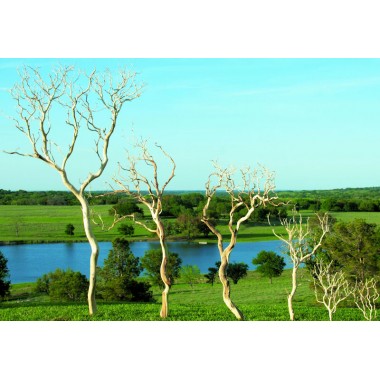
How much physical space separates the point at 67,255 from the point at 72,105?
42.2 feet

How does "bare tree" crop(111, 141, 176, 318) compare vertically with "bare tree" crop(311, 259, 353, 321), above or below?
above

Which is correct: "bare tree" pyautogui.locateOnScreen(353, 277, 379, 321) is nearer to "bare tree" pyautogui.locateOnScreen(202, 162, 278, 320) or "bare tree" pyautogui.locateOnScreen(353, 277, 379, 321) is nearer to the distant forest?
"bare tree" pyautogui.locateOnScreen(202, 162, 278, 320)

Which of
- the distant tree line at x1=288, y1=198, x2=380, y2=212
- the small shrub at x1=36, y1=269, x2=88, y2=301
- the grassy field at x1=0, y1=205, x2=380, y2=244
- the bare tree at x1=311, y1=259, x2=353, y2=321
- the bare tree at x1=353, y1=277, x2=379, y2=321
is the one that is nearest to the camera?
the bare tree at x1=311, y1=259, x2=353, y2=321

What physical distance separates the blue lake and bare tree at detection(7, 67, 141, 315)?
11527 millimetres

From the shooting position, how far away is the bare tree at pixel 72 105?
18.4 feet

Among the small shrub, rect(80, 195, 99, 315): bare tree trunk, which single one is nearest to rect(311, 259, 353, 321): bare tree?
rect(80, 195, 99, 315): bare tree trunk

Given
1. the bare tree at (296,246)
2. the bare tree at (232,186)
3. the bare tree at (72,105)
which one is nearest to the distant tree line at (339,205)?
the bare tree at (296,246)

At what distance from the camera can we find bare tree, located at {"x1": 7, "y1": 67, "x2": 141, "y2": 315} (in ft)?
18.4

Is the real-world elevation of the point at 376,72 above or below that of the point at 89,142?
above

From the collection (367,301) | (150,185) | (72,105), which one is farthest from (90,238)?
(367,301)
